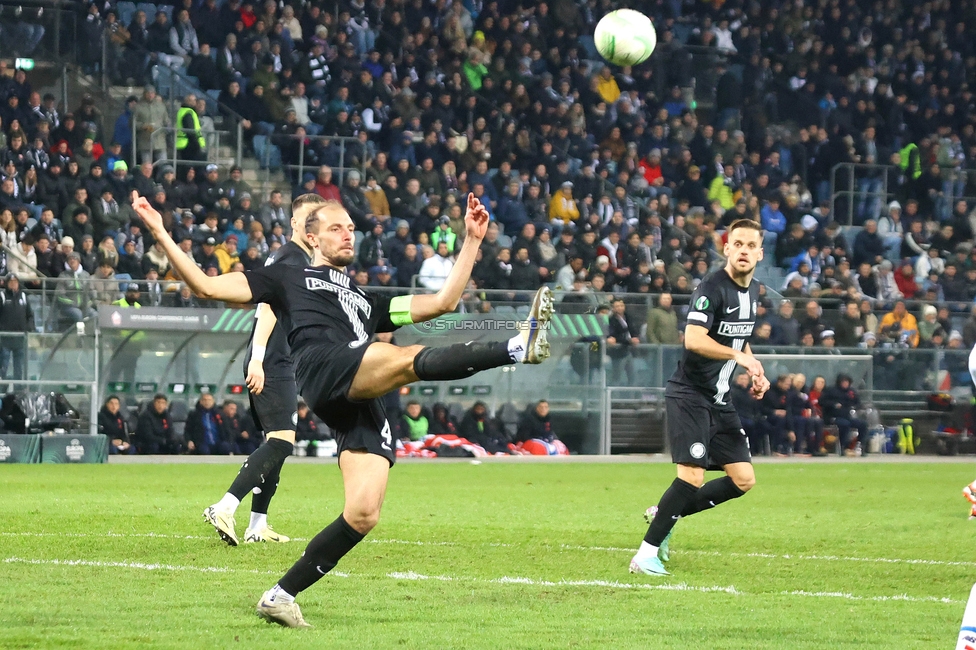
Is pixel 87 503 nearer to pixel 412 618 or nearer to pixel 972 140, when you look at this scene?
pixel 412 618

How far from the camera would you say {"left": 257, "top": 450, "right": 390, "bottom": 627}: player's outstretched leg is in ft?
21.1

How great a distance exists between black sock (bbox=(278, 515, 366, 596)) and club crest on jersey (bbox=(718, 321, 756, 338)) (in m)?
3.31

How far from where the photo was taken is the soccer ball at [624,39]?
19.0 meters

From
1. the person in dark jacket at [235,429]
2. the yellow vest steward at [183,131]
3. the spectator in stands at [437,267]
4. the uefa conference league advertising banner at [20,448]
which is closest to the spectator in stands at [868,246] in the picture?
the spectator in stands at [437,267]

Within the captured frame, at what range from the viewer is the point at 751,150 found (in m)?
31.4

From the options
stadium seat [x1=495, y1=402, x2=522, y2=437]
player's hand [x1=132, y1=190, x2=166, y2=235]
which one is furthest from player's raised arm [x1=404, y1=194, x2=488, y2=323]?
stadium seat [x1=495, y1=402, x2=522, y2=437]

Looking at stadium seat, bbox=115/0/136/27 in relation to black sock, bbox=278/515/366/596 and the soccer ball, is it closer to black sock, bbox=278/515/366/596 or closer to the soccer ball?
the soccer ball

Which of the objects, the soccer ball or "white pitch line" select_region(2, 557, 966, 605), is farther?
the soccer ball

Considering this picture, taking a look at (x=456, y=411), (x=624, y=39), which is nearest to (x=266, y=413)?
(x=624, y=39)

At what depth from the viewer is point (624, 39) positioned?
62.4 feet

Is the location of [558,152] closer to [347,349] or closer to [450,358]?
[347,349]

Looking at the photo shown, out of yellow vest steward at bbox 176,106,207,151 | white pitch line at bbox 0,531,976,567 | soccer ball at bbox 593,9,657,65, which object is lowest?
white pitch line at bbox 0,531,976,567

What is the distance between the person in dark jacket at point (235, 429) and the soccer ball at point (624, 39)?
7.52m

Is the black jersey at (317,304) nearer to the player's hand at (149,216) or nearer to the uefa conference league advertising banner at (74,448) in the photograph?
the player's hand at (149,216)
